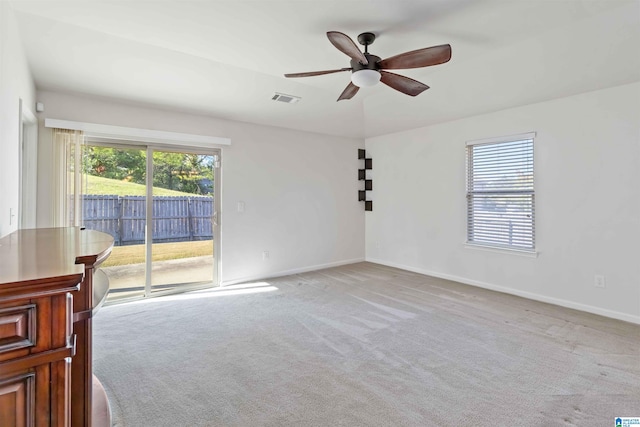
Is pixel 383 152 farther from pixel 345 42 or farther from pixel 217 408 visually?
pixel 217 408

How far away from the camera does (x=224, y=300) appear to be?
396 centimetres

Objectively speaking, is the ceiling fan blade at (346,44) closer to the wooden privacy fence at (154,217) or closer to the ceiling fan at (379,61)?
the ceiling fan at (379,61)

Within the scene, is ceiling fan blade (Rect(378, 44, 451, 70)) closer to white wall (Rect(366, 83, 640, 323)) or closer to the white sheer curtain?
white wall (Rect(366, 83, 640, 323))

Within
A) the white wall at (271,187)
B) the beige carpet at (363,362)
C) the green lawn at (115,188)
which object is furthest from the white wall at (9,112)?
the beige carpet at (363,362)

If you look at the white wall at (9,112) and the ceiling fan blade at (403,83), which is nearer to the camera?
the white wall at (9,112)

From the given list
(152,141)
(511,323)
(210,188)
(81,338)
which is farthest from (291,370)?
(152,141)

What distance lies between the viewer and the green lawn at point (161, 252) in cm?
396

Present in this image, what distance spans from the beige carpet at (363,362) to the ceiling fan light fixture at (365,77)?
2282 mm

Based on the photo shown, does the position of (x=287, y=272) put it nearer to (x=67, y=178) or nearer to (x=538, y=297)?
(x=67, y=178)

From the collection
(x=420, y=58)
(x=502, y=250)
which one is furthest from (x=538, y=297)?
(x=420, y=58)

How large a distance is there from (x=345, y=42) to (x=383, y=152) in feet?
12.8

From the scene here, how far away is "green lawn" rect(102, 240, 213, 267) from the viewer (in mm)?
3957

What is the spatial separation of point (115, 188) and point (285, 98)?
95.4 inches

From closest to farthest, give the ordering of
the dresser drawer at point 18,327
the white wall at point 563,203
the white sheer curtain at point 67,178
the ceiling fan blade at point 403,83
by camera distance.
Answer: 1. the dresser drawer at point 18,327
2. the ceiling fan blade at point 403,83
3. the white wall at point 563,203
4. the white sheer curtain at point 67,178
